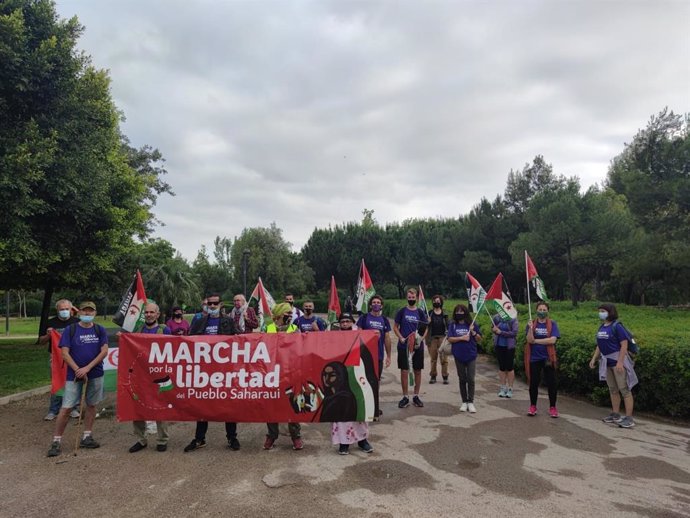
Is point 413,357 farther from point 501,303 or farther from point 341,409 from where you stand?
point 341,409

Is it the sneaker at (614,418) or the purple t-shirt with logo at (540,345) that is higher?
the purple t-shirt with logo at (540,345)

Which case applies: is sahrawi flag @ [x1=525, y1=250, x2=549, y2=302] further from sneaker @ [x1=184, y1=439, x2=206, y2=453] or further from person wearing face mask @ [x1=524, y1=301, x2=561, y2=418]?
sneaker @ [x1=184, y1=439, x2=206, y2=453]

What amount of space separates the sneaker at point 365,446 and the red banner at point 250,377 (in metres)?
0.32

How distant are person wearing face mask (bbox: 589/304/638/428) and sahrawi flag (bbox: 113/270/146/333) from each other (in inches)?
294

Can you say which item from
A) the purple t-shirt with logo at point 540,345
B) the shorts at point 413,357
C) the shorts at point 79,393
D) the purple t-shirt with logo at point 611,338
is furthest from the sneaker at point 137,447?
the purple t-shirt with logo at point 611,338

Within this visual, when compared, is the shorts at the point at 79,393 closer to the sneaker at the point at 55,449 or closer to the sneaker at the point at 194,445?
the sneaker at the point at 55,449

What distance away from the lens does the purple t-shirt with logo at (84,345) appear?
5863 millimetres

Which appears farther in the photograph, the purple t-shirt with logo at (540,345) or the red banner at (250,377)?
the purple t-shirt with logo at (540,345)

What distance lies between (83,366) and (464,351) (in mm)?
5574

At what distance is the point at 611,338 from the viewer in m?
7.04

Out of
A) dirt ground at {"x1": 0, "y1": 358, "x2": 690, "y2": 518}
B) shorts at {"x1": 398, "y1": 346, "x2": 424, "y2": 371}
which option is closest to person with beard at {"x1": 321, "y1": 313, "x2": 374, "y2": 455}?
dirt ground at {"x1": 0, "y1": 358, "x2": 690, "y2": 518}

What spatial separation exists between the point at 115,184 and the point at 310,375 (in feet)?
35.8

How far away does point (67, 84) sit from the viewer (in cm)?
1012

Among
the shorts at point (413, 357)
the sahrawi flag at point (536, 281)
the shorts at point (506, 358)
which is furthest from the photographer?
the sahrawi flag at point (536, 281)
